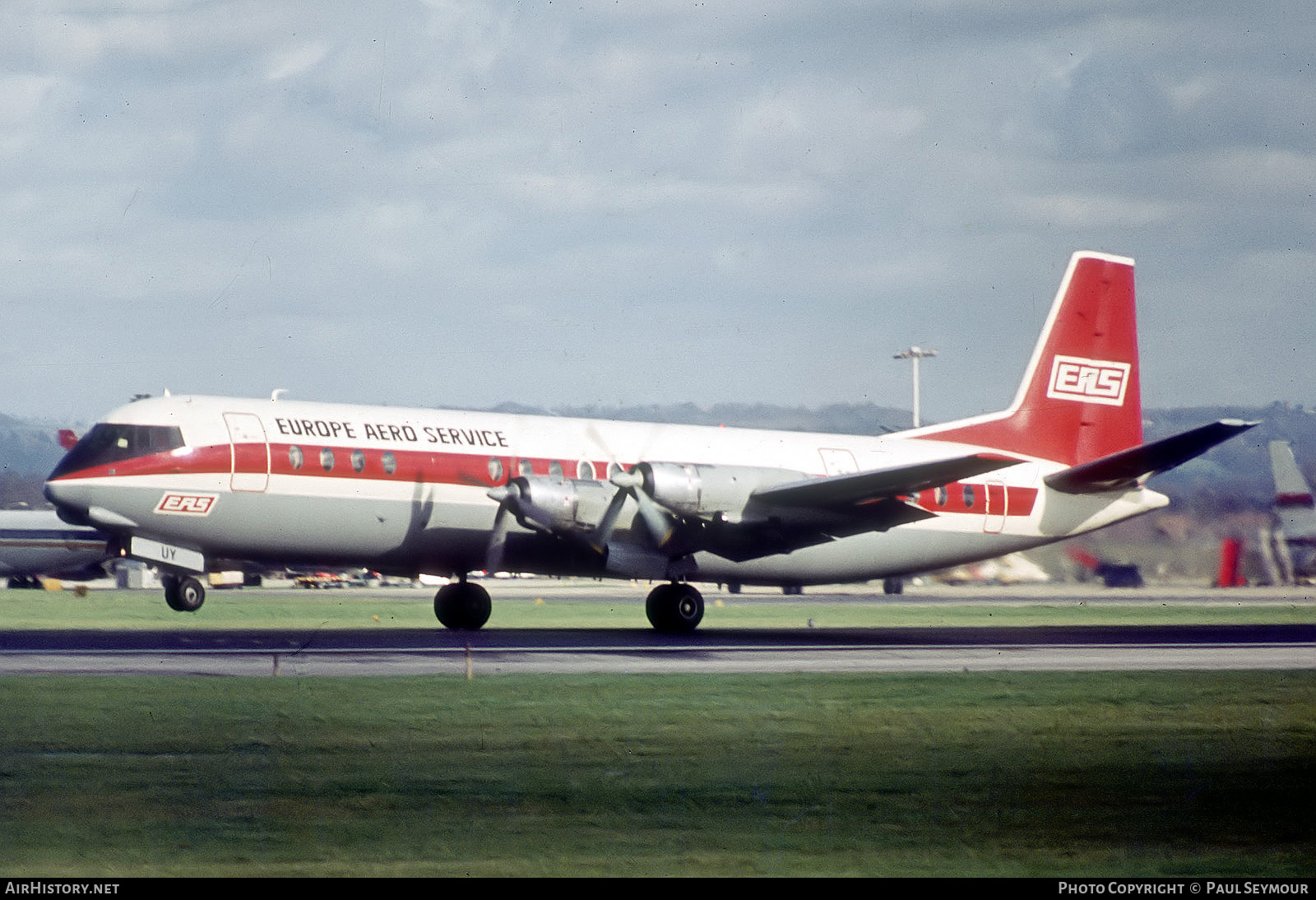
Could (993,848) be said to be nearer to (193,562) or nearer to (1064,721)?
(1064,721)

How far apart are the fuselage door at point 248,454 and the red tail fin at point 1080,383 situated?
16.8 meters

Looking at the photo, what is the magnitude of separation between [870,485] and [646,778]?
17633 millimetres

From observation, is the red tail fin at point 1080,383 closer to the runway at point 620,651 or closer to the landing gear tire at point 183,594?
the runway at point 620,651

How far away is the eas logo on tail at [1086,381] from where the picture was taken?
120ft

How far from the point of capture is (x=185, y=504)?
90.7 ft

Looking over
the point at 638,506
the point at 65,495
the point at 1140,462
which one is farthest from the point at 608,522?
the point at 1140,462

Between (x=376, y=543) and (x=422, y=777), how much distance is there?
54.9ft

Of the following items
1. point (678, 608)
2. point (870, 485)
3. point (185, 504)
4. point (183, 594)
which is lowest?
point (678, 608)

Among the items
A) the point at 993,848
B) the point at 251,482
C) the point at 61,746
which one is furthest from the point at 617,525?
the point at 993,848

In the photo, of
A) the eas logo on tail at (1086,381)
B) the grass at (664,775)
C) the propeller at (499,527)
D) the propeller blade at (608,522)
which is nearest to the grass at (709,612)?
the eas logo on tail at (1086,381)

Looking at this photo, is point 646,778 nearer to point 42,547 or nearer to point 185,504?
point 185,504

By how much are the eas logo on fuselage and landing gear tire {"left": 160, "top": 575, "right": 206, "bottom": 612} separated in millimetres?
3147

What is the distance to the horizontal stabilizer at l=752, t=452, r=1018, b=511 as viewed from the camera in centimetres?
2894

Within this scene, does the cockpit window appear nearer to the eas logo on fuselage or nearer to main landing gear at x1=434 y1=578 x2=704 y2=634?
the eas logo on fuselage
